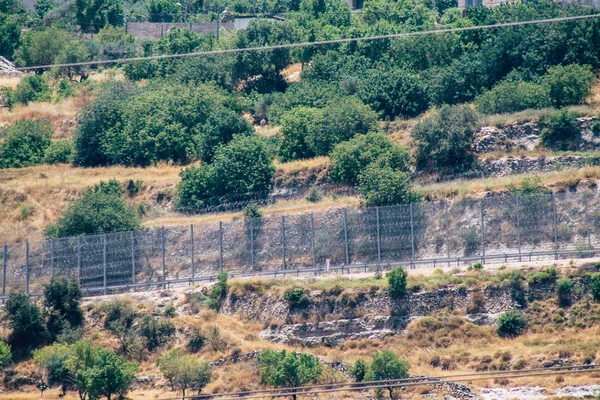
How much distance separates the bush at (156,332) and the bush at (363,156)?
17.9 m

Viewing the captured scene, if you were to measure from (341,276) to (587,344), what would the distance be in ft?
43.1

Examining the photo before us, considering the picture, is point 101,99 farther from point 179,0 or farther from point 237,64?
point 179,0

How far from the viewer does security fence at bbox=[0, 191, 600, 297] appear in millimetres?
59812

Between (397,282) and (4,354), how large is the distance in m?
18.4

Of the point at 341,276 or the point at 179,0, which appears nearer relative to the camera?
the point at 341,276

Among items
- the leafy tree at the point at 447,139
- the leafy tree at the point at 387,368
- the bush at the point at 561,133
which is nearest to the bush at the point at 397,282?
the leafy tree at the point at 387,368

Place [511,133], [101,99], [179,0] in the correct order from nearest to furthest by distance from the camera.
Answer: [511,133], [101,99], [179,0]

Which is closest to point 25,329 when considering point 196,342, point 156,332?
point 156,332

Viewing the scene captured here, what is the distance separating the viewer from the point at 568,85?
259 ft

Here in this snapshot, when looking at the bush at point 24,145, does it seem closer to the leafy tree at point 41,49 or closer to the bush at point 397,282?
the leafy tree at point 41,49

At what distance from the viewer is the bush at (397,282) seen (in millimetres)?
57938

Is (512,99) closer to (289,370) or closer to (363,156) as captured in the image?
(363,156)

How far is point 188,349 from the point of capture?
58.7m

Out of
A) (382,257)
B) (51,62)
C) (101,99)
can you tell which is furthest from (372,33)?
(382,257)
